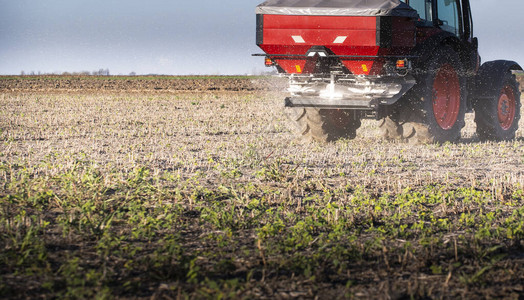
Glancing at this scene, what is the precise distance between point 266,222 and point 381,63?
434 cm

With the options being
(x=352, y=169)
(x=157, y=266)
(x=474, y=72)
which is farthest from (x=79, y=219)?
(x=474, y=72)

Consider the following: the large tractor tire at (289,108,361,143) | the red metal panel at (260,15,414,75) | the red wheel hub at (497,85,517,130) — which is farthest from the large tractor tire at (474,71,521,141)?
the red metal panel at (260,15,414,75)

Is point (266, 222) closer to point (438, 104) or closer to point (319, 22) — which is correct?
point (319, 22)

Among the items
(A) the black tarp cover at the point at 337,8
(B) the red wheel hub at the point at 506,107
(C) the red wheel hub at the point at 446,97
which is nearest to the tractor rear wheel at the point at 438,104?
(C) the red wheel hub at the point at 446,97

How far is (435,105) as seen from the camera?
32.4ft

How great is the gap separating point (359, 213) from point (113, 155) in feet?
15.2

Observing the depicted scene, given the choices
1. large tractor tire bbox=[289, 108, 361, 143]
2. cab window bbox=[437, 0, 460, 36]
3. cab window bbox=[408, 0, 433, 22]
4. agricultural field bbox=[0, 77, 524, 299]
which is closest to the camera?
agricultural field bbox=[0, 77, 524, 299]

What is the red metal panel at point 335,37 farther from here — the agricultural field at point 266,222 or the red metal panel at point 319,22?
the agricultural field at point 266,222

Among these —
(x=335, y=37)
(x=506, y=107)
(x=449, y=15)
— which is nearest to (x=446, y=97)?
(x=449, y=15)

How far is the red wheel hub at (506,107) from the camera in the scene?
1108 cm

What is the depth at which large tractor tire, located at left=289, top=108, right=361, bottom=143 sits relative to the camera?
10094 mm

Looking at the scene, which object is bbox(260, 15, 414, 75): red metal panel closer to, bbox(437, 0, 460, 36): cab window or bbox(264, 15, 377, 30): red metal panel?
bbox(264, 15, 377, 30): red metal panel

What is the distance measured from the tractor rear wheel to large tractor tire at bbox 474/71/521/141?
2.10 ft

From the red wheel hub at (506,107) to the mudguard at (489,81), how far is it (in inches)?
23.8
